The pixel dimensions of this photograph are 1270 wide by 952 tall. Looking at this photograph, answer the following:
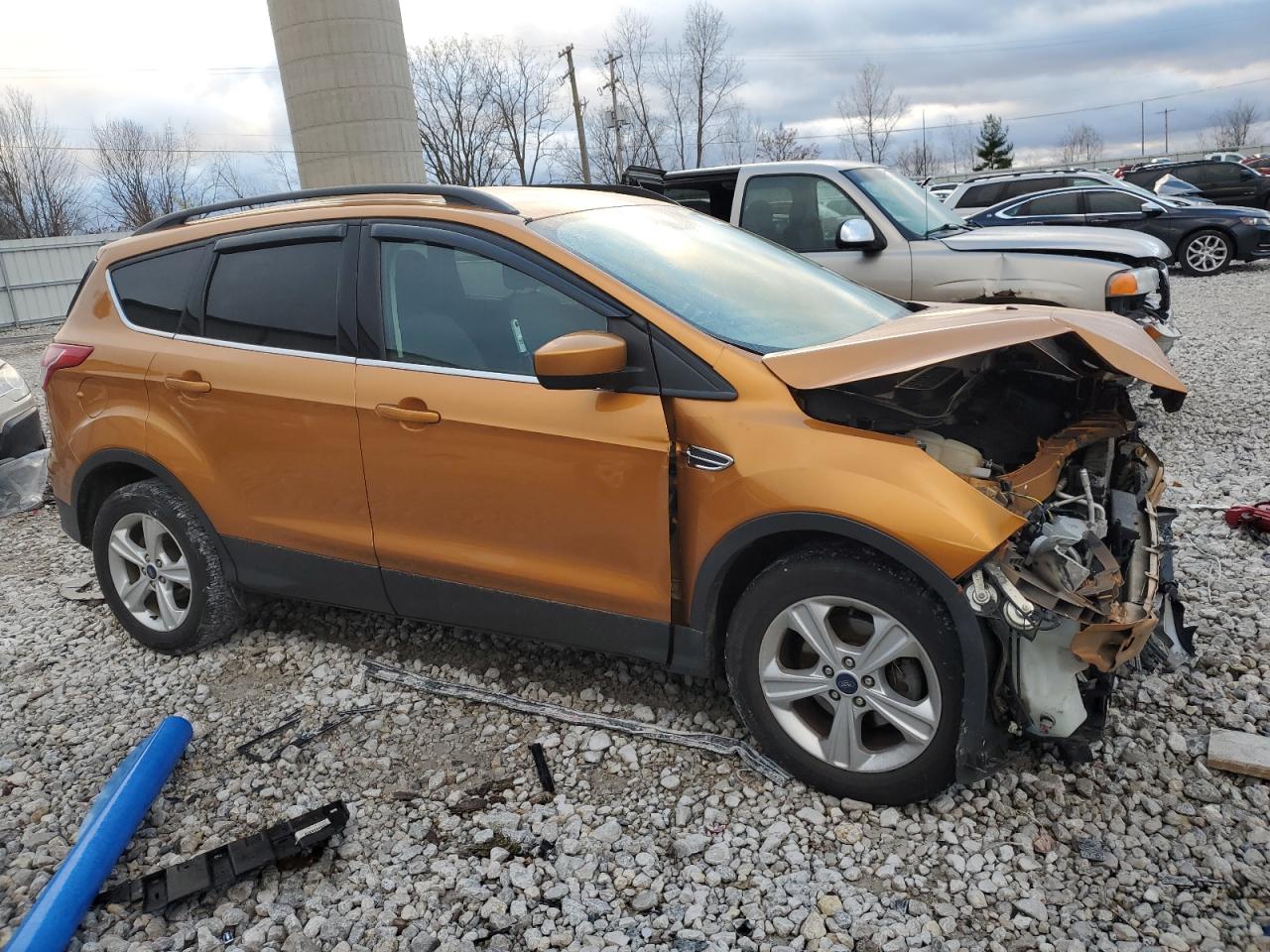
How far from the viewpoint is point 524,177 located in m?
49.3

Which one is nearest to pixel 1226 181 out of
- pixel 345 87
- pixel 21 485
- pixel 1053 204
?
pixel 1053 204

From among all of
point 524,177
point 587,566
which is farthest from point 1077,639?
point 524,177

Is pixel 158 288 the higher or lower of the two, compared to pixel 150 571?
higher

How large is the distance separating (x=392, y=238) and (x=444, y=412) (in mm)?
723

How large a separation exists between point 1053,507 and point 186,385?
3.25m

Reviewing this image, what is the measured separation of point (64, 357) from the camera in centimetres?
426

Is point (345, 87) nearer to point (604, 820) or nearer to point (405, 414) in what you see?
point (405, 414)

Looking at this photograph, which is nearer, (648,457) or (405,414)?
(648,457)

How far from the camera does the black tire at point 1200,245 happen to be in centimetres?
1549

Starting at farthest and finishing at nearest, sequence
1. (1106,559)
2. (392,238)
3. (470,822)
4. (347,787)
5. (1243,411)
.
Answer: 1. (1243,411)
2. (392,238)
3. (347,787)
4. (470,822)
5. (1106,559)

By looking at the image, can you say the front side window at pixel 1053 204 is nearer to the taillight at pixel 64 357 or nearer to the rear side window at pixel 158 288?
the rear side window at pixel 158 288

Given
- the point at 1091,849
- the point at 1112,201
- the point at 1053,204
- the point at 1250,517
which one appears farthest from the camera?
the point at 1112,201

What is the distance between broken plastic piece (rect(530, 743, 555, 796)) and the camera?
10.4ft

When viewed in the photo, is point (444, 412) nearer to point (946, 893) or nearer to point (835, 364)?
point (835, 364)
